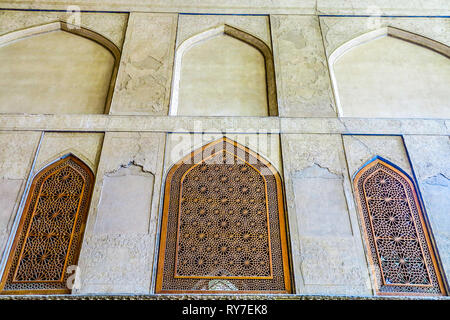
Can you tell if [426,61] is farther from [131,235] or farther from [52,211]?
[52,211]

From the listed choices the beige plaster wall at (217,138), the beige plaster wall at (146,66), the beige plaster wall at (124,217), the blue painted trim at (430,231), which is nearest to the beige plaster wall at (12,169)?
the beige plaster wall at (124,217)

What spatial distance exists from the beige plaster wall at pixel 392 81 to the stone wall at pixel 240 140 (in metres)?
0.22

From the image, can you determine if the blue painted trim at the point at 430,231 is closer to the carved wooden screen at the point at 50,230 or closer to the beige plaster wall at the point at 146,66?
the beige plaster wall at the point at 146,66

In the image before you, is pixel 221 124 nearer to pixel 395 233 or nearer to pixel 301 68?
pixel 301 68

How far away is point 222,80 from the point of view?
5.23 meters

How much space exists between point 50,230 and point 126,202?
2.44ft

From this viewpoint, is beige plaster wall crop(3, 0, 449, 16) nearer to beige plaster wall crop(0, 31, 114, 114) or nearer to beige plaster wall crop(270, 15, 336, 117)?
beige plaster wall crop(270, 15, 336, 117)

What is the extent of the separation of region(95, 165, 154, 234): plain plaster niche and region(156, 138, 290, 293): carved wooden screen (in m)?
0.20

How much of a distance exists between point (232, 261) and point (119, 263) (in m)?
1.00

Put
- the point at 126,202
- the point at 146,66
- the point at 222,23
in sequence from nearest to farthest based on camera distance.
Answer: the point at 126,202 < the point at 146,66 < the point at 222,23

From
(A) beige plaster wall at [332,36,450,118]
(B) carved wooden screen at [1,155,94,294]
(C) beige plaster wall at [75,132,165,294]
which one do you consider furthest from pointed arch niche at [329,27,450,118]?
(B) carved wooden screen at [1,155,94,294]

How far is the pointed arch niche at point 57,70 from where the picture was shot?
492 centimetres

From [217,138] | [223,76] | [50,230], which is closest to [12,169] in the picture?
[50,230]

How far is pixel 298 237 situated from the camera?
381cm
